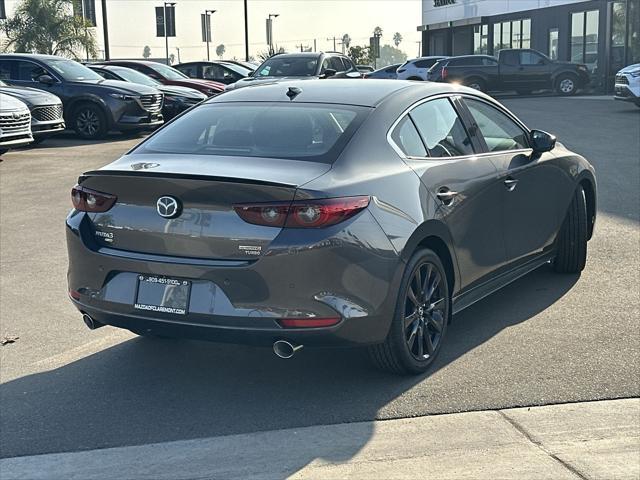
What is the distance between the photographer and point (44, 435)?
459 cm

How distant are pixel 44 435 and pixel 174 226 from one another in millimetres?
1184

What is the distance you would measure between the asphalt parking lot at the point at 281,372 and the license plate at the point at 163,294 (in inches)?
21.6

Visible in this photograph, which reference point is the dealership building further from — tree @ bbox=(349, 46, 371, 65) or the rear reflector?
the rear reflector

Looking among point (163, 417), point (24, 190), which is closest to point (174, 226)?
point (163, 417)

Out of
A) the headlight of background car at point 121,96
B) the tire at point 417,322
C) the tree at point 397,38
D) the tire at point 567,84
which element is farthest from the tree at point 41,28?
the tree at point 397,38

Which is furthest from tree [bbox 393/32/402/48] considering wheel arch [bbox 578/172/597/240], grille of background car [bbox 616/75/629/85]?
wheel arch [bbox 578/172/597/240]

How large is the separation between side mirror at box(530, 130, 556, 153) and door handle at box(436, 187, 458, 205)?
144 centimetres

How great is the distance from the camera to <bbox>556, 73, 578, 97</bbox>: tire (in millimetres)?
34625

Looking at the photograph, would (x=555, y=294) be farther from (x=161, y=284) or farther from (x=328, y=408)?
(x=161, y=284)

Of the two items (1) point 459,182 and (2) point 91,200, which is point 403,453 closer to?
(1) point 459,182

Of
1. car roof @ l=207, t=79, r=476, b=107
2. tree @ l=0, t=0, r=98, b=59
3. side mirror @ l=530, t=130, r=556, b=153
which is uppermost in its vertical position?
tree @ l=0, t=0, r=98, b=59

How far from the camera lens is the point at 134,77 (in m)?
22.1

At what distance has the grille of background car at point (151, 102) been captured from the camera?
1936cm

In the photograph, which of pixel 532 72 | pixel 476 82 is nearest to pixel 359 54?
pixel 532 72
